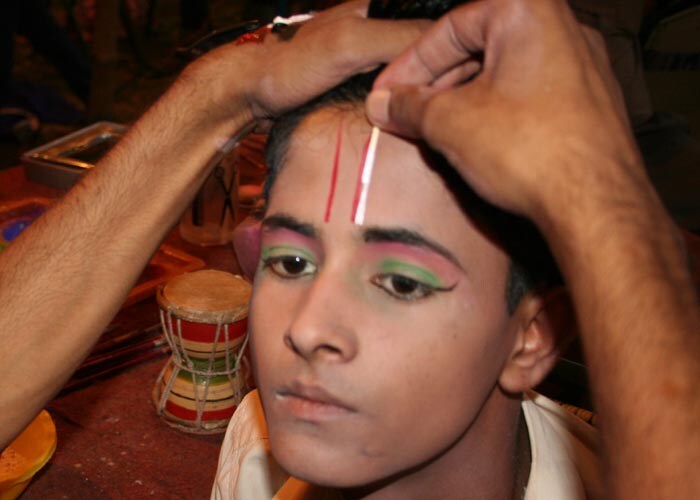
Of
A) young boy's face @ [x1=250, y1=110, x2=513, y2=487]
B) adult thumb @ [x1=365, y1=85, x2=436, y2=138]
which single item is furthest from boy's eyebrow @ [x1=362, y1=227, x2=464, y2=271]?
adult thumb @ [x1=365, y1=85, x2=436, y2=138]

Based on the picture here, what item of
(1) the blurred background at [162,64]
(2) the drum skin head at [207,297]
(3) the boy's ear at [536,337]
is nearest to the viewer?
(3) the boy's ear at [536,337]

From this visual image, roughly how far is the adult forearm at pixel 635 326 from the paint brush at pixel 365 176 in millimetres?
304

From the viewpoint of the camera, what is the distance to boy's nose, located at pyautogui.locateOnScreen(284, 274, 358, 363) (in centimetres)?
106

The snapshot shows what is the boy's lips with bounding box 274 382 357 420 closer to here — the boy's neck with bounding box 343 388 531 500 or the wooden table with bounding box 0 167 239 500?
the boy's neck with bounding box 343 388 531 500

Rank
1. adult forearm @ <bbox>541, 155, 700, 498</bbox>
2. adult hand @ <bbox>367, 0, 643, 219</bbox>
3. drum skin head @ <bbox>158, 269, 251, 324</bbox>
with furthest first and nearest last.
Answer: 1. drum skin head @ <bbox>158, 269, 251, 324</bbox>
2. adult hand @ <bbox>367, 0, 643, 219</bbox>
3. adult forearm @ <bbox>541, 155, 700, 498</bbox>

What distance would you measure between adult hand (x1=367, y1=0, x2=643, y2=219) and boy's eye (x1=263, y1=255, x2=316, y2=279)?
28cm

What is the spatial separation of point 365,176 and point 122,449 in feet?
3.37

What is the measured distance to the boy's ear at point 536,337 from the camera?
4.08ft

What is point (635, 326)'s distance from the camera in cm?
82

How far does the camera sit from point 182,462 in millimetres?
1855

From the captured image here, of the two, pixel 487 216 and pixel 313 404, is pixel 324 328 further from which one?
pixel 487 216

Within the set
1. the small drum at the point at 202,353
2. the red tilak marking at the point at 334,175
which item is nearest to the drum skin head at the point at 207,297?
the small drum at the point at 202,353

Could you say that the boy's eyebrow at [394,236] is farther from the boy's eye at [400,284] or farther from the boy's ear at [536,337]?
the boy's ear at [536,337]

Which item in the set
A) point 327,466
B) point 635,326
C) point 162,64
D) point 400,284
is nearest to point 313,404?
point 327,466
